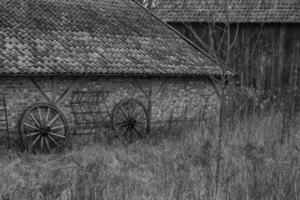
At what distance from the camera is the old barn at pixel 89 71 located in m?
13.3

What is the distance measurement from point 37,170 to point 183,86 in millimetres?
7429

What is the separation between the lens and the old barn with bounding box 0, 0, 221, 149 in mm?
13312

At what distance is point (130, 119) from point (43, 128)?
286cm

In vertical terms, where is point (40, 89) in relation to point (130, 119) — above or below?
above

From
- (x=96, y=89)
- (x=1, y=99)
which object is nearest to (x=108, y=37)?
(x=96, y=89)

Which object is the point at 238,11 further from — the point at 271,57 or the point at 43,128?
the point at 43,128

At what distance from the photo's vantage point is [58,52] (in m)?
14.5

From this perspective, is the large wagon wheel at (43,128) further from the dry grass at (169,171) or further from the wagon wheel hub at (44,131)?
the dry grass at (169,171)

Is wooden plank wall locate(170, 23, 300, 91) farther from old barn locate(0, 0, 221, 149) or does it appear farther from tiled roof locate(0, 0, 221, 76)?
old barn locate(0, 0, 221, 149)

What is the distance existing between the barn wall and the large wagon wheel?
288 mm

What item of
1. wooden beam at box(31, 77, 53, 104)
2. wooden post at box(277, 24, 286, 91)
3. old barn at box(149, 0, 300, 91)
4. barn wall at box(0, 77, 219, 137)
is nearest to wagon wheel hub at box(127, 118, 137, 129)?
barn wall at box(0, 77, 219, 137)

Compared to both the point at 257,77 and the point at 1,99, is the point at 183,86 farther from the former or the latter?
the point at 1,99

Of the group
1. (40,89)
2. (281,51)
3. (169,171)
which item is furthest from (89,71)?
(281,51)

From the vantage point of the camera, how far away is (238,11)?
20.9 metres
